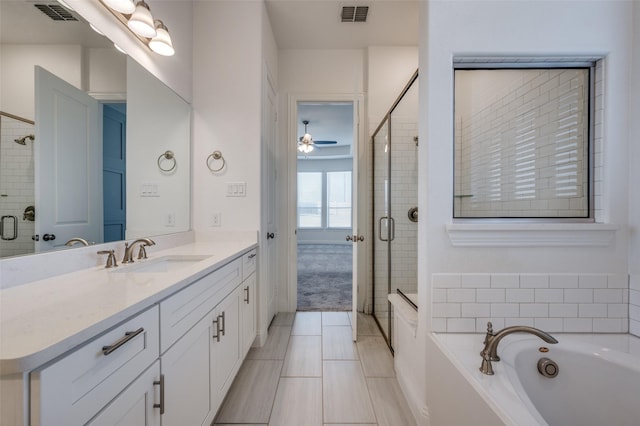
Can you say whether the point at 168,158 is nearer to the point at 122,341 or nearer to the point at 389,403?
the point at 122,341

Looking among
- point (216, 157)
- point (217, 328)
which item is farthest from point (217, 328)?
point (216, 157)

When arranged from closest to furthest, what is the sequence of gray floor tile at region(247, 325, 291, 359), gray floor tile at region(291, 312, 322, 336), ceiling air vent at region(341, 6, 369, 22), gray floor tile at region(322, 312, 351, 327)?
gray floor tile at region(247, 325, 291, 359)
ceiling air vent at region(341, 6, 369, 22)
gray floor tile at region(291, 312, 322, 336)
gray floor tile at region(322, 312, 351, 327)

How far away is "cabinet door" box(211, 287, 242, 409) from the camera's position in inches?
52.7

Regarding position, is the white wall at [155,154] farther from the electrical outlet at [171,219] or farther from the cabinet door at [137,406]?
the cabinet door at [137,406]

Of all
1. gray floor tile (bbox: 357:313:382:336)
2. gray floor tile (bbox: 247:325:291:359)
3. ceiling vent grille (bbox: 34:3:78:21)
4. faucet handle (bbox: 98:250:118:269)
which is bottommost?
gray floor tile (bbox: 357:313:382:336)

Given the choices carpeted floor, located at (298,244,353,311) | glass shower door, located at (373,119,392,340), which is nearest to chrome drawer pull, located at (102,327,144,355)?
glass shower door, located at (373,119,392,340)

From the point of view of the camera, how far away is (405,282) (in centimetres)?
211

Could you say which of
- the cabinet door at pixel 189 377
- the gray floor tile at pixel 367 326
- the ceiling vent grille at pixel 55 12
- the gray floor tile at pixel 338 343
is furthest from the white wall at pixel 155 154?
Answer: the gray floor tile at pixel 367 326

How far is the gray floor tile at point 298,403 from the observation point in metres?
1.46

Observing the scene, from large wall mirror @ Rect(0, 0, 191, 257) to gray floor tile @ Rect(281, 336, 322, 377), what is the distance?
135cm

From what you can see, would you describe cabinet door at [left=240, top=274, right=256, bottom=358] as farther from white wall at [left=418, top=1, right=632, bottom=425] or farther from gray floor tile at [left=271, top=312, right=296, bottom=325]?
white wall at [left=418, top=1, right=632, bottom=425]

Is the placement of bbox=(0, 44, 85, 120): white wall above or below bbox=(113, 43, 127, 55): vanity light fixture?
below

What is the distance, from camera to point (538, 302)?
4.35 ft

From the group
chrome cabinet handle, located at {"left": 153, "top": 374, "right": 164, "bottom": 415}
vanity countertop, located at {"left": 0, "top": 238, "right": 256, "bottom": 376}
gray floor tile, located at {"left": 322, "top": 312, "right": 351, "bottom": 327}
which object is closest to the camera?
vanity countertop, located at {"left": 0, "top": 238, "right": 256, "bottom": 376}
